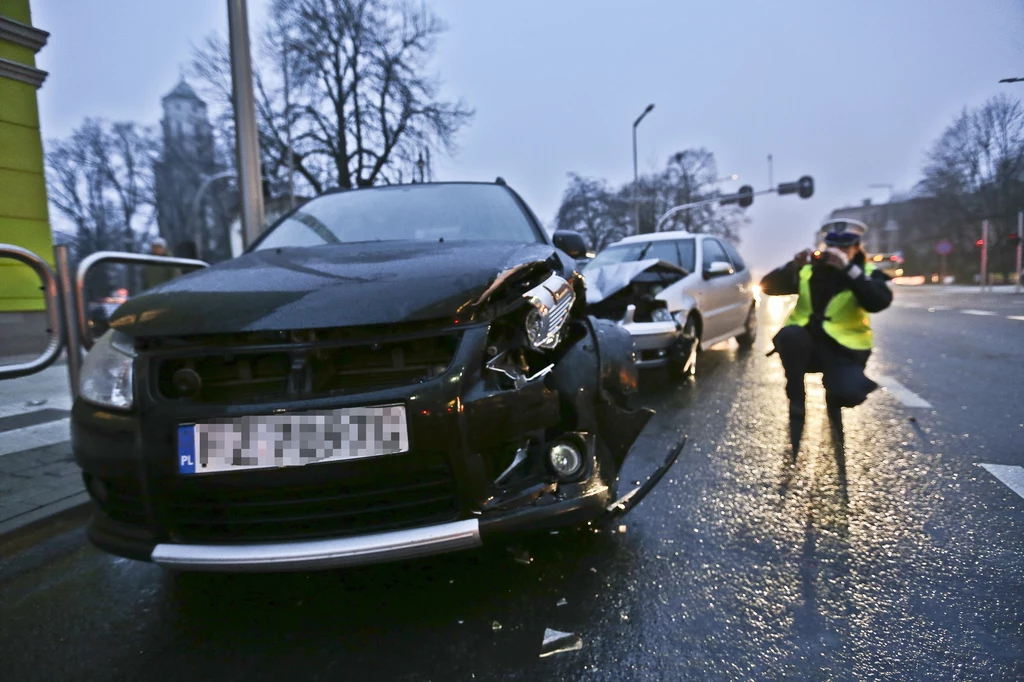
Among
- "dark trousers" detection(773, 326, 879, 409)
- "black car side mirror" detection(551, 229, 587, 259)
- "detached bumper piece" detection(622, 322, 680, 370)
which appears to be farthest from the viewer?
"detached bumper piece" detection(622, 322, 680, 370)

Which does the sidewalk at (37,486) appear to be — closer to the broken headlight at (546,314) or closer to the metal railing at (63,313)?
the metal railing at (63,313)

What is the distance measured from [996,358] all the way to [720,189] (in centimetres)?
5030

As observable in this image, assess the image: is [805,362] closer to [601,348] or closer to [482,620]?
[601,348]

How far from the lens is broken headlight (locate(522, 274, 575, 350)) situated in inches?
87.1

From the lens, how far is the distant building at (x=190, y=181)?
74.8 ft

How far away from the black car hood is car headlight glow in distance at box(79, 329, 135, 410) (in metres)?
0.07

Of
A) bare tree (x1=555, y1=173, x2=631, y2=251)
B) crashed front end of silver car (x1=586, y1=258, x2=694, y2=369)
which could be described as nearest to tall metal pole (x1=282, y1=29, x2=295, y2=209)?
crashed front end of silver car (x1=586, y1=258, x2=694, y2=369)

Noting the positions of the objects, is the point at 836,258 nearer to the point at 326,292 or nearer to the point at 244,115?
the point at 326,292

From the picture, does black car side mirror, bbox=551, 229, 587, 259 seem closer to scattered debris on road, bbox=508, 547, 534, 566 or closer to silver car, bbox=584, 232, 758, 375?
silver car, bbox=584, 232, 758, 375

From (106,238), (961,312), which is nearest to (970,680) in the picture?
(961,312)

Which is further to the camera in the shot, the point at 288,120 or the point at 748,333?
the point at 288,120

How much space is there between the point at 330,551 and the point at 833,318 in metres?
3.29

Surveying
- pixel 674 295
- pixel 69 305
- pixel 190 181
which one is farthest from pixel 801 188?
pixel 69 305

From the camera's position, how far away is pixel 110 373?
210 centimetres
